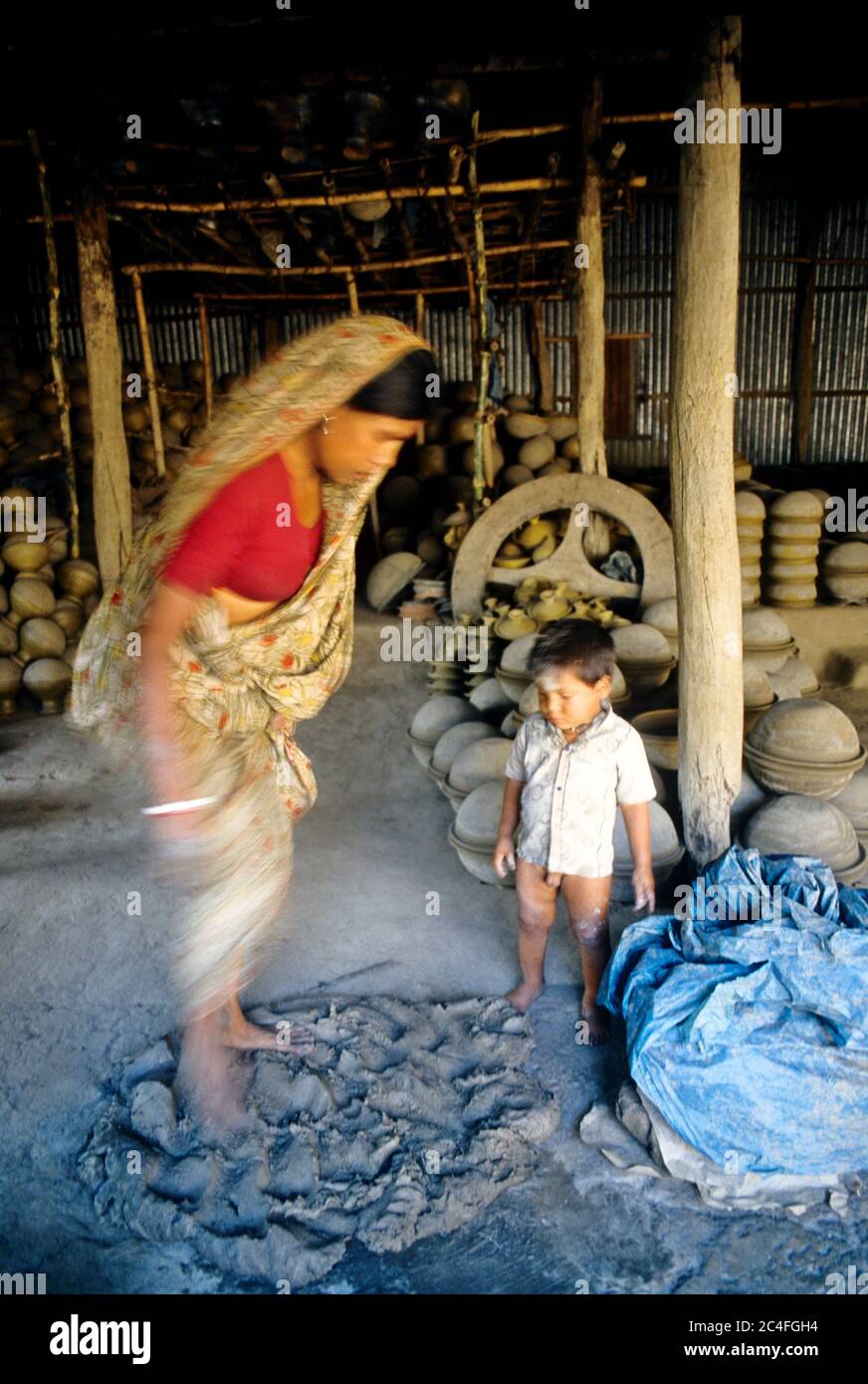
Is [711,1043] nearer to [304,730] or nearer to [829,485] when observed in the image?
[304,730]

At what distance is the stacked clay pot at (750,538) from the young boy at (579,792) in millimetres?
4317

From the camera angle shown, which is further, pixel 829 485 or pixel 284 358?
pixel 829 485

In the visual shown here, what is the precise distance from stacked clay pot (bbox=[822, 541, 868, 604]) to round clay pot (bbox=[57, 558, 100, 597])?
5.80 meters

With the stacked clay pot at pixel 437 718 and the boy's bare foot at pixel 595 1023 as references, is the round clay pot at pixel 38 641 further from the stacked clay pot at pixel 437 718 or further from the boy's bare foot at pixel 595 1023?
the boy's bare foot at pixel 595 1023

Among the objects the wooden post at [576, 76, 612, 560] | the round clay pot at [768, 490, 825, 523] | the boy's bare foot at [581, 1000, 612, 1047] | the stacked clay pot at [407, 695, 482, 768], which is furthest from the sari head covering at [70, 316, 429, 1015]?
the round clay pot at [768, 490, 825, 523]

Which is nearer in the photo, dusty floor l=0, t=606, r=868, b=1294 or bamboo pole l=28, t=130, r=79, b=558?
dusty floor l=0, t=606, r=868, b=1294

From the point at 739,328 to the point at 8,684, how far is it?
9.68m

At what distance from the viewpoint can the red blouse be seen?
2.12 meters

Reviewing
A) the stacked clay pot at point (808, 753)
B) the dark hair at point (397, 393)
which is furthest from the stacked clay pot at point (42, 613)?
the dark hair at point (397, 393)

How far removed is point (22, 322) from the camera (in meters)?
11.6

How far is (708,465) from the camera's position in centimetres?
351

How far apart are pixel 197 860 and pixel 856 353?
466 inches

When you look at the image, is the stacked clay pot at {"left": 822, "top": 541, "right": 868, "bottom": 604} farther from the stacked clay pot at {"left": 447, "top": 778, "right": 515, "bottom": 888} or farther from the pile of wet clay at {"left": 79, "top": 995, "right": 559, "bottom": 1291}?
the pile of wet clay at {"left": 79, "top": 995, "right": 559, "bottom": 1291}
